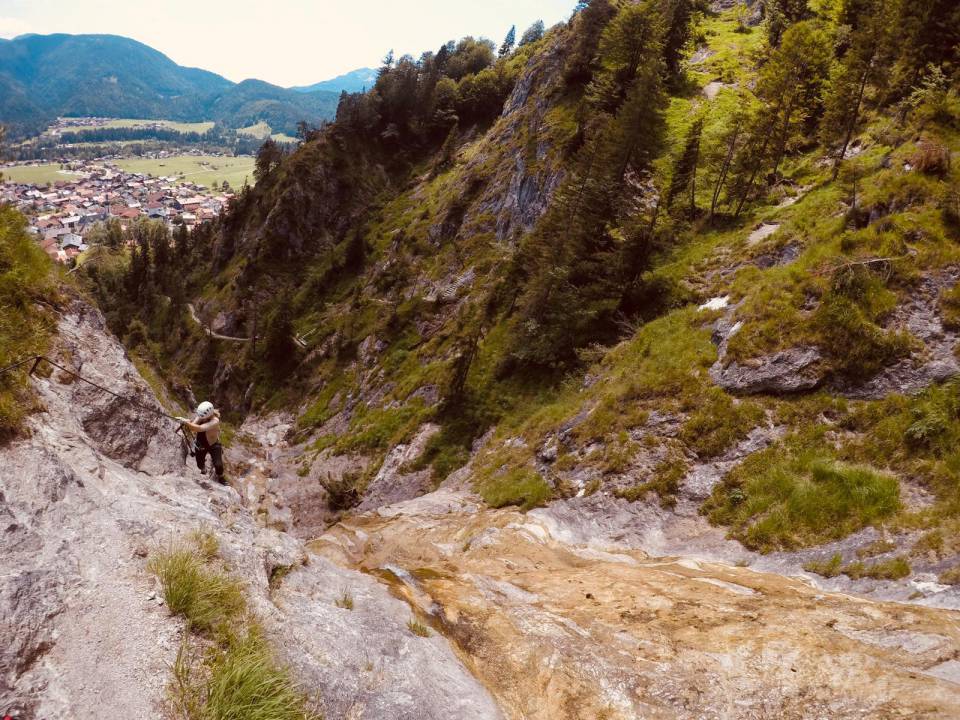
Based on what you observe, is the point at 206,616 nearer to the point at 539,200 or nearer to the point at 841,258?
the point at 841,258

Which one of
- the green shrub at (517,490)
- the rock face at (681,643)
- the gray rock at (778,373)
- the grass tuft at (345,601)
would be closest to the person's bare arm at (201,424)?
the rock face at (681,643)

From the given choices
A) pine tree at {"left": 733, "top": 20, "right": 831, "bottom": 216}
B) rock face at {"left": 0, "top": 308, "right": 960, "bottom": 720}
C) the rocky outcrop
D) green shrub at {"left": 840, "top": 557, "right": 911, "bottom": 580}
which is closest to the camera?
rock face at {"left": 0, "top": 308, "right": 960, "bottom": 720}

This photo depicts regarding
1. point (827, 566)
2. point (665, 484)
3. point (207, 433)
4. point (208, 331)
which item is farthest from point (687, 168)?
point (208, 331)

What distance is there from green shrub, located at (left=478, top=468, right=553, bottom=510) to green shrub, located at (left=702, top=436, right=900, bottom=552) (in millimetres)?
6746

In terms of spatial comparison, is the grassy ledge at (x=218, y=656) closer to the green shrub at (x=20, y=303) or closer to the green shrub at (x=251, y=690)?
the green shrub at (x=251, y=690)

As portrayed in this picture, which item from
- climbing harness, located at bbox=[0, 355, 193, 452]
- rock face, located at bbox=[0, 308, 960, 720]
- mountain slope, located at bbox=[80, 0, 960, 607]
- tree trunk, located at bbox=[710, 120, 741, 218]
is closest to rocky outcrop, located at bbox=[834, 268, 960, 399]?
mountain slope, located at bbox=[80, 0, 960, 607]

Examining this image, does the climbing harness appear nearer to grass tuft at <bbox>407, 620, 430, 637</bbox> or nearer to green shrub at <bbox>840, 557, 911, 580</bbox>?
grass tuft at <bbox>407, 620, 430, 637</bbox>

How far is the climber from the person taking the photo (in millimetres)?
13492

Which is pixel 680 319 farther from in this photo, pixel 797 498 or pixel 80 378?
pixel 80 378

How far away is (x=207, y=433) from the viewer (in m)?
13.9

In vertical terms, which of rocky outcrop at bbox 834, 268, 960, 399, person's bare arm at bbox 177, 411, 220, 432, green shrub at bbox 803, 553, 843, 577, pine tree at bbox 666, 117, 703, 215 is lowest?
green shrub at bbox 803, 553, 843, 577

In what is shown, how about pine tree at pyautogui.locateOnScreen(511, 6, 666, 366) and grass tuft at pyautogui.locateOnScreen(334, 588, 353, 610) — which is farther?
pine tree at pyautogui.locateOnScreen(511, 6, 666, 366)

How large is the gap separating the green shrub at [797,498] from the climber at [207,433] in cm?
1592

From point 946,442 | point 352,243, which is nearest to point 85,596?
point 946,442
